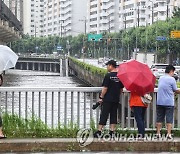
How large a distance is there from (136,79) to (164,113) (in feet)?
2.95

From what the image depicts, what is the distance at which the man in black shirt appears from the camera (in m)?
9.55

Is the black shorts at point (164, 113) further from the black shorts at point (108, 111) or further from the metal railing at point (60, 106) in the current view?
the black shorts at point (108, 111)

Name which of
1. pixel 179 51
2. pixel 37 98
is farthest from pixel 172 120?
pixel 179 51

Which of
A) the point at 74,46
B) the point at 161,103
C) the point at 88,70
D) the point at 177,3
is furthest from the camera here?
the point at 74,46

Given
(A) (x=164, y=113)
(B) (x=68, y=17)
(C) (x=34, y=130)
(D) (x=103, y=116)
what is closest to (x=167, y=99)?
(A) (x=164, y=113)

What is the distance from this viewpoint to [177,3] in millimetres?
106312

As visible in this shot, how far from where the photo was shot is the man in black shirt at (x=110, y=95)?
9.55m

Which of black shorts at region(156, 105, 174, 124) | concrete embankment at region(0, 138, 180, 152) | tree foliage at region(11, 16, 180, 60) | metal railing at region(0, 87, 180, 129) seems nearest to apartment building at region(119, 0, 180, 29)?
tree foliage at region(11, 16, 180, 60)

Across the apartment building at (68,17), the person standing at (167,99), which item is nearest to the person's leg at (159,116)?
the person standing at (167,99)

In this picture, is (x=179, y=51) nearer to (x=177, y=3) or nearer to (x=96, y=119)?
(x=177, y=3)

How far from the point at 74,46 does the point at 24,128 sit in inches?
5160

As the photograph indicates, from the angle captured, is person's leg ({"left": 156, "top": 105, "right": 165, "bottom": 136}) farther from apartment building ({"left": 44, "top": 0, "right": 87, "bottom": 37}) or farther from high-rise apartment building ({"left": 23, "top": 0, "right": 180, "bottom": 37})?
apartment building ({"left": 44, "top": 0, "right": 87, "bottom": 37})

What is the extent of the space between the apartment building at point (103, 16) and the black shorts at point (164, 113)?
13027 centimetres

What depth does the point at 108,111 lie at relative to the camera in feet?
31.6
